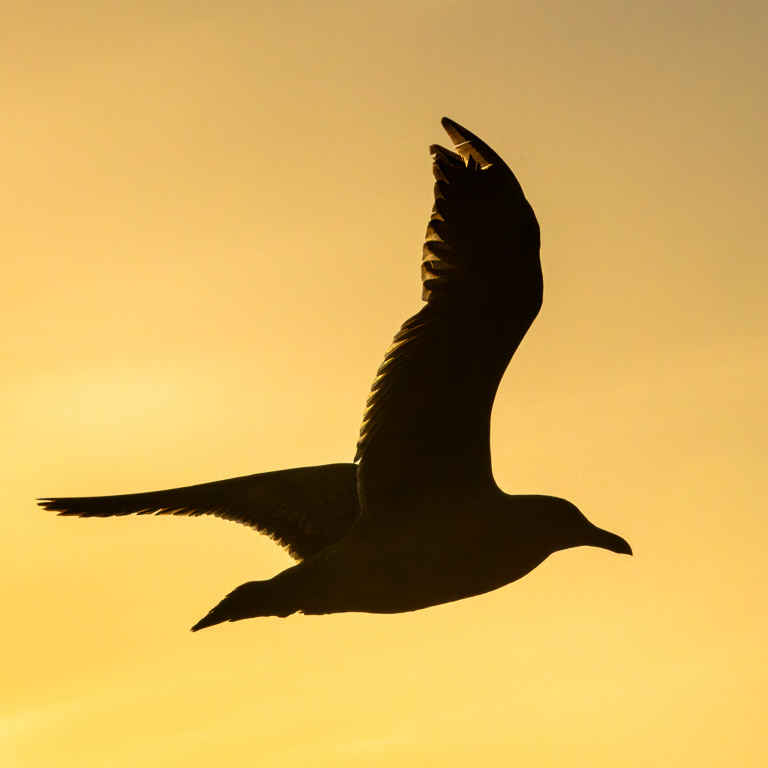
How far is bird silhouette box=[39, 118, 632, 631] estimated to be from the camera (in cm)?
685

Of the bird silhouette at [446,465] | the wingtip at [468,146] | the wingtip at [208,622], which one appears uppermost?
the wingtip at [468,146]

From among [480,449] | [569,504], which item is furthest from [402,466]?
[569,504]

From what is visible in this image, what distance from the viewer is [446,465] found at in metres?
7.28

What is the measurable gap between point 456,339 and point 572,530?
1.39 metres

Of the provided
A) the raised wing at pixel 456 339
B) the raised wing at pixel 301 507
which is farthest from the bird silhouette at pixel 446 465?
the raised wing at pixel 301 507

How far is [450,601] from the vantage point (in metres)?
7.21

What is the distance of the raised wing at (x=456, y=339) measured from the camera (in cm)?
671

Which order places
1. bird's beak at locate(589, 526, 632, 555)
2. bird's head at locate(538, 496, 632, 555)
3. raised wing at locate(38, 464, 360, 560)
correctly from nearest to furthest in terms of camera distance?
bird's head at locate(538, 496, 632, 555)
bird's beak at locate(589, 526, 632, 555)
raised wing at locate(38, 464, 360, 560)

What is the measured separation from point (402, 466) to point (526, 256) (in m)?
1.46

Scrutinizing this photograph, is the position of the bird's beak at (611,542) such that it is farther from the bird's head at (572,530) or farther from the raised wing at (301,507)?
the raised wing at (301,507)

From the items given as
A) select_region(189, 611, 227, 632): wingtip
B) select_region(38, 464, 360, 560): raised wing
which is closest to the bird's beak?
select_region(38, 464, 360, 560): raised wing

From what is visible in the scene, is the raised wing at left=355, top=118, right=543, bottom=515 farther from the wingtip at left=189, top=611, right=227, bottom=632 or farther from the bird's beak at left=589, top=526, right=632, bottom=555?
the wingtip at left=189, top=611, right=227, bottom=632

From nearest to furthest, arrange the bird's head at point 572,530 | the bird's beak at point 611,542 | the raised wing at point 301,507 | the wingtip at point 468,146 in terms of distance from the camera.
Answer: the wingtip at point 468,146
the bird's head at point 572,530
the bird's beak at point 611,542
the raised wing at point 301,507

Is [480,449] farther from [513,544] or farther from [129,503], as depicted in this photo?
[129,503]
